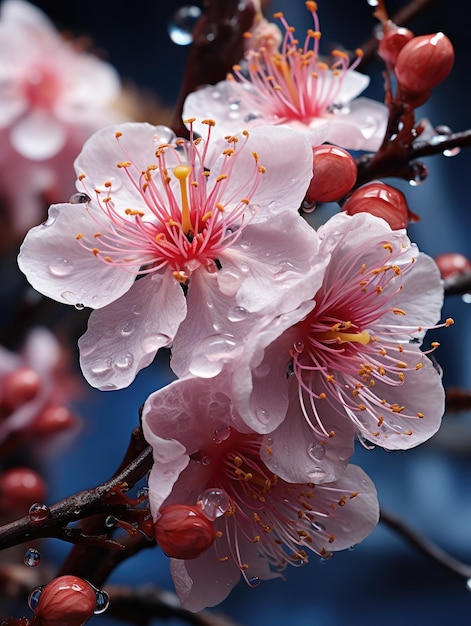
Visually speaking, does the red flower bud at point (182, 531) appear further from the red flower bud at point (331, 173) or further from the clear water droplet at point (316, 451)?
the red flower bud at point (331, 173)

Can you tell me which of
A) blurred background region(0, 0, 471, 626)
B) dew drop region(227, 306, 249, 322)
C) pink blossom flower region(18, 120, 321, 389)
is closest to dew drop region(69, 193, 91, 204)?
pink blossom flower region(18, 120, 321, 389)

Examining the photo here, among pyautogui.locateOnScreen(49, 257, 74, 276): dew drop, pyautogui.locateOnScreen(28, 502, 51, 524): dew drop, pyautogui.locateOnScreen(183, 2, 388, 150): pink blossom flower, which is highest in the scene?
pyautogui.locateOnScreen(183, 2, 388, 150): pink blossom flower

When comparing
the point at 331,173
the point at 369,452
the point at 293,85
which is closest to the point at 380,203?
the point at 331,173

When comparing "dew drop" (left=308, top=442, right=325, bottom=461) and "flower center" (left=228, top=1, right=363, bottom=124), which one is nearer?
"dew drop" (left=308, top=442, right=325, bottom=461)

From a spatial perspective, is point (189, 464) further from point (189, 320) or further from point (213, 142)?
point (213, 142)

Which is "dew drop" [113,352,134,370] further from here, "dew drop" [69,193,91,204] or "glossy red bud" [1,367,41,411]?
"glossy red bud" [1,367,41,411]

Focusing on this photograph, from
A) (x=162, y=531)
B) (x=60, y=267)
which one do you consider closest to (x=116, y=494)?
(x=162, y=531)
